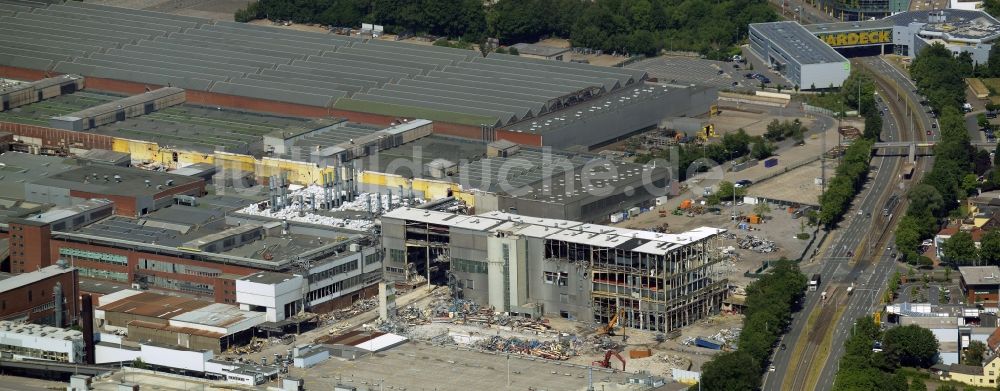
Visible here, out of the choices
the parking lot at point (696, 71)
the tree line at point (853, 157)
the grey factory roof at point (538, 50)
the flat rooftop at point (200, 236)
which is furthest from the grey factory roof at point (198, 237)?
the grey factory roof at point (538, 50)

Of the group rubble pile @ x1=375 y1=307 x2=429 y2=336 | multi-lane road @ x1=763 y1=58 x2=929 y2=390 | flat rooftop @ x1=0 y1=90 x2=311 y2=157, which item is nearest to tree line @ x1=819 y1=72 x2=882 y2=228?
multi-lane road @ x1=763 y1=58 x2=929 y2=390

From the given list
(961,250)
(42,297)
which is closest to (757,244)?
(961,250)

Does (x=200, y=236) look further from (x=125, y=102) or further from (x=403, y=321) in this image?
(x=125, y=102)

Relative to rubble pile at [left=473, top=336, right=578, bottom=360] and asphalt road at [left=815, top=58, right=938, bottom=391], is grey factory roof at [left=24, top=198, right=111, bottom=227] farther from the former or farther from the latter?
asphalt road at [left=815, top=58, right=938, bottom=391]

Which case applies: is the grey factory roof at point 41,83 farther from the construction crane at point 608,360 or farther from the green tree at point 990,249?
the green tree at point 990,249

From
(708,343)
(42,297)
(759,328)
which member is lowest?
(708,343)
